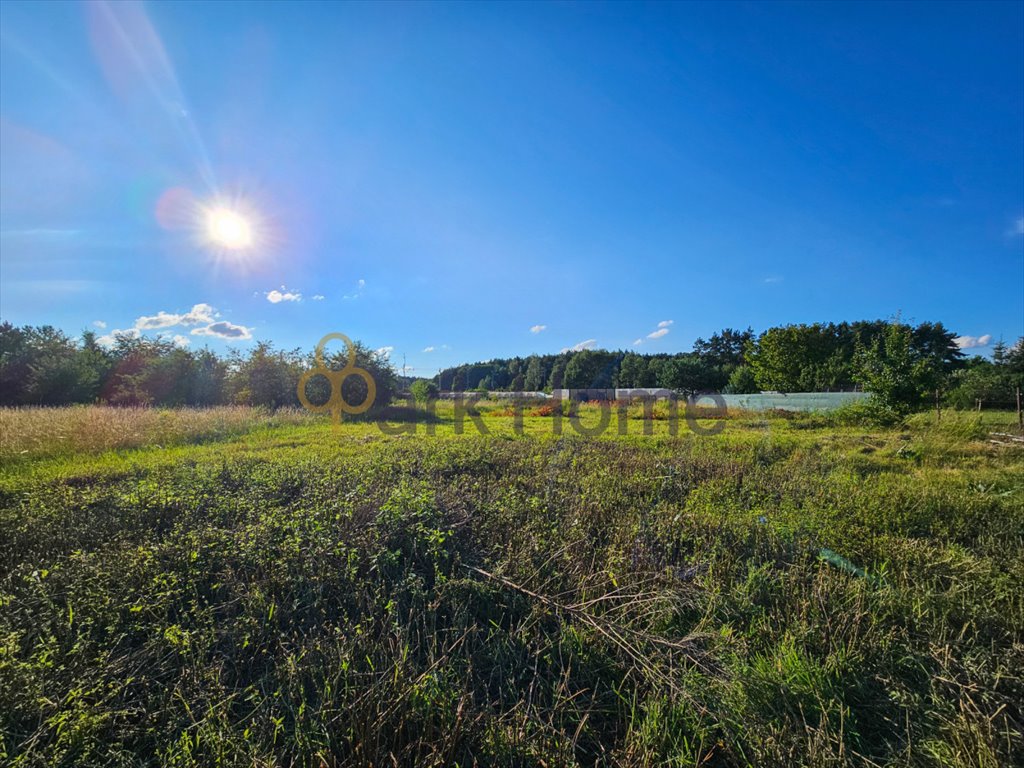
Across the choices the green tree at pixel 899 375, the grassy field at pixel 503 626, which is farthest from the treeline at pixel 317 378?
the grassy field at pixel 503 626

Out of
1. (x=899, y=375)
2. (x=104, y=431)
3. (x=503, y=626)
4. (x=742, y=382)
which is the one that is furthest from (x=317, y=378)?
(x=742, y=382)

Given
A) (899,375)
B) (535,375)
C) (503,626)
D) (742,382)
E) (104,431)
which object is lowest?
(503,626)

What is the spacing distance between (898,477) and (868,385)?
9.06 metres

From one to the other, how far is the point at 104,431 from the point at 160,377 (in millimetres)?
15460

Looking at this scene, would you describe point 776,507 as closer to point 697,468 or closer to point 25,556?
point 697,468

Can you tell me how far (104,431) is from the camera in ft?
24.1

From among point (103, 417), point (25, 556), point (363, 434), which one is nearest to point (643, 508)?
point (25, 556)

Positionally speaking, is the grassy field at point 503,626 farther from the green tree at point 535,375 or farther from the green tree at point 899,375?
the green tree at point 535,375

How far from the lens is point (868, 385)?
11.9 metres

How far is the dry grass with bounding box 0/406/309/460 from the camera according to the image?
21.4ft

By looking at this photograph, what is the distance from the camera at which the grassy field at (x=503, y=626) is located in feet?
5.07

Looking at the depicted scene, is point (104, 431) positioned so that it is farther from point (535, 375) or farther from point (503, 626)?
point (535, 375)

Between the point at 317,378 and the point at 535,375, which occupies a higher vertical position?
the point at 535,375

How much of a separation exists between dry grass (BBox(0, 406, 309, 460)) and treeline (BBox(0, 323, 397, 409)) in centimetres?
513
